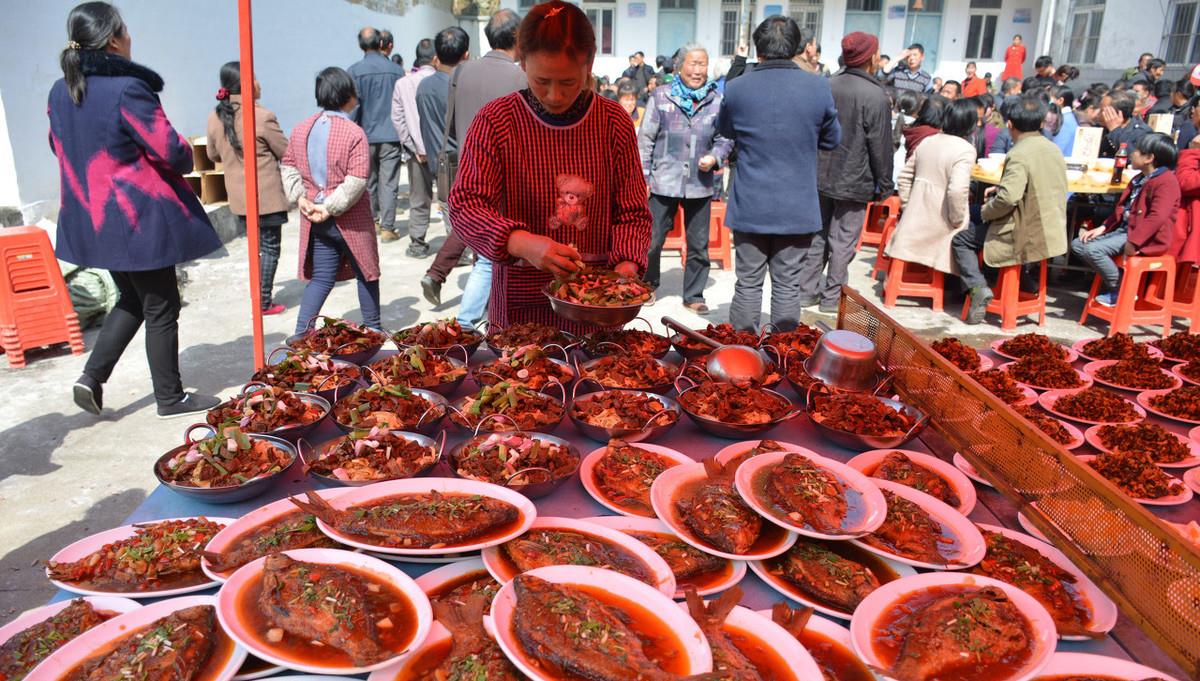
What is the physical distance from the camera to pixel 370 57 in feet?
29.4

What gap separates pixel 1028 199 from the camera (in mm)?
6523

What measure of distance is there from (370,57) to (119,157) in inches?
208

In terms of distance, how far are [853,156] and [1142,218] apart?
257cm

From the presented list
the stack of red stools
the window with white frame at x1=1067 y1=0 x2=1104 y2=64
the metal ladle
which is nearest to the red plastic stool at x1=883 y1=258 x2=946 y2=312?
the metal ladle

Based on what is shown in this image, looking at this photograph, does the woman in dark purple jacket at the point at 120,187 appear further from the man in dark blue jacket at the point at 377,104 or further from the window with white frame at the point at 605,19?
the window with white frame at the point at 605,19

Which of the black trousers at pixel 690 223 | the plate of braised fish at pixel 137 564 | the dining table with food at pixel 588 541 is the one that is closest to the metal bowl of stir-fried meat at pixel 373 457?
the dining table with food at pixel 588 541

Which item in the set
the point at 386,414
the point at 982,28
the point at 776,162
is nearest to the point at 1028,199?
the point at 776,162

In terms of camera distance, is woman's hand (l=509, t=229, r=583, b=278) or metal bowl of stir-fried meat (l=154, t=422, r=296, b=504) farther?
woman's hand (l=509, t=229, r=583, b=278)

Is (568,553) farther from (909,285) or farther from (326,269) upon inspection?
(909,285)

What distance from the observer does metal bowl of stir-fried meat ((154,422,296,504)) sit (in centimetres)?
204

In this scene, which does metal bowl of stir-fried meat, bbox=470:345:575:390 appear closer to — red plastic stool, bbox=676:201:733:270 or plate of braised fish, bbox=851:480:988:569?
plate of braised fish, bbox=851:480:988:569

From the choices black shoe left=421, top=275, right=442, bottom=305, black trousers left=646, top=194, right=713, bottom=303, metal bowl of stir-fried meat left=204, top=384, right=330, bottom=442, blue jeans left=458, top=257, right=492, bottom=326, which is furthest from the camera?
black trousers left=646, top=194, right=713, bottom=303

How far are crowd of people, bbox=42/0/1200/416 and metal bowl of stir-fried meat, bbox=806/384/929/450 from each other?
3.39 feet

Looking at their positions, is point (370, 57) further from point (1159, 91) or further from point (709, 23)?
point (709, 23)
